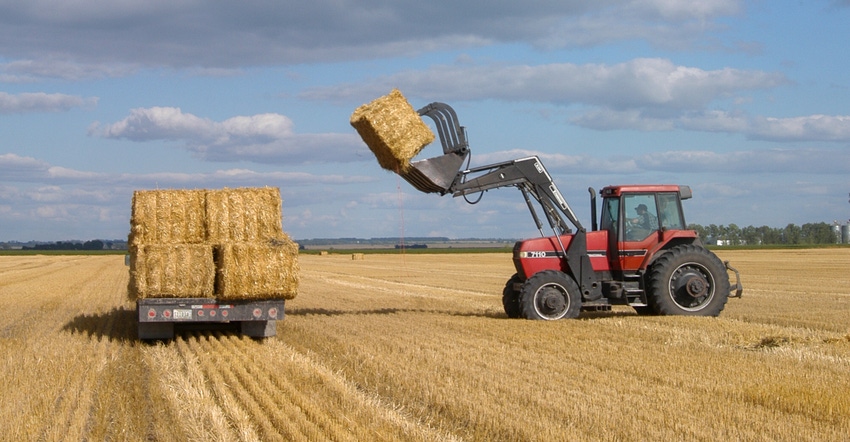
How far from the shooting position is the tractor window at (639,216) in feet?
52.2

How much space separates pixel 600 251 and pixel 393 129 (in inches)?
167

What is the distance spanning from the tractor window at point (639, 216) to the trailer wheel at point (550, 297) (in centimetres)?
140

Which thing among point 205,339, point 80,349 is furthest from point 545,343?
point 80,349

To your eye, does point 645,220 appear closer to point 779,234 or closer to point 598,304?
point 598,304

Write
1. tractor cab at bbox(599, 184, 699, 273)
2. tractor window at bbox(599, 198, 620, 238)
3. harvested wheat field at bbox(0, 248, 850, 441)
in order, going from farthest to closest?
tractor window at bbox(599, 198, 620, 238) → tractor cab at bbox(599, 184, 699, 273) → harvested wheat field at bbox(0, 248, 850, 441)

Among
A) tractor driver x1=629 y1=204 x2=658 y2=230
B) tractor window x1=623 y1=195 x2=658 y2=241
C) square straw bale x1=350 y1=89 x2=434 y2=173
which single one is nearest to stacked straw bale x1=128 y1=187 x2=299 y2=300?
square straw bale x1=350 y1=89 x2=434 y2=173

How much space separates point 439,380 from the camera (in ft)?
29.3

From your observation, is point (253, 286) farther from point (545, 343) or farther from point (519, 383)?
point (519, 383)

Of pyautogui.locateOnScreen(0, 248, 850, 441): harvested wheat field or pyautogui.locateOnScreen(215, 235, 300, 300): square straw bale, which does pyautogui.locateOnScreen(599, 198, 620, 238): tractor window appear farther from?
pyautogui.locateOnScreen(215, 235, 300, 300): square straw bale

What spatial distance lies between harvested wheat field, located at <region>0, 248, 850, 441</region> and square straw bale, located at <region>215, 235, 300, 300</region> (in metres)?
0.70

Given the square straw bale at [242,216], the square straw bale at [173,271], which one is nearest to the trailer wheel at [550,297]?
the square straw bale at [242,216]

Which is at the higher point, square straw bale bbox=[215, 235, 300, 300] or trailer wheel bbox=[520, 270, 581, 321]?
square straw bale bbox=[215, 235, 300, 300]

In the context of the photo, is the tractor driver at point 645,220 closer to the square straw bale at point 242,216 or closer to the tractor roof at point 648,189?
the tractor roof at point 648,189

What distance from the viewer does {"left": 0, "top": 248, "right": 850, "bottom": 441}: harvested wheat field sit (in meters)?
7.06
